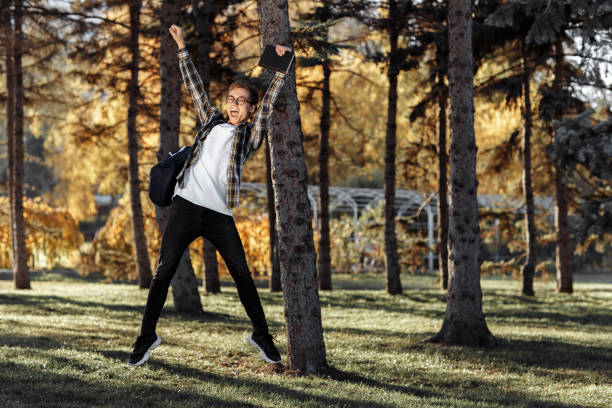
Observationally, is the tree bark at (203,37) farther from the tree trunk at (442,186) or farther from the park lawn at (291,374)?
the tree trunk at (442,186)

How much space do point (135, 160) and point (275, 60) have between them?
12714mm

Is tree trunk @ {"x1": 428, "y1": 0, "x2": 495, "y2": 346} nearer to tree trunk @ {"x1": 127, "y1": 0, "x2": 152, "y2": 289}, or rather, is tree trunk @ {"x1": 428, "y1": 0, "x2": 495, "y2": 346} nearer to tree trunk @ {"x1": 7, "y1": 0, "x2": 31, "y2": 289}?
tree trunk @ {"x1": 127, "y1": 0, "x2": 152, "y2": 289}

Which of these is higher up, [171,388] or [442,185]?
[442,185]

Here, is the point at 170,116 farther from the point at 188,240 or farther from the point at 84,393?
the point at 188,240

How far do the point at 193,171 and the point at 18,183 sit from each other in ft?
43.0

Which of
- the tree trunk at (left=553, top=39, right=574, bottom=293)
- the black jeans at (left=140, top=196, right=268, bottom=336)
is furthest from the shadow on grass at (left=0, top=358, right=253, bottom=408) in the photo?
the tree trunk at (left=553, top=39, right=574, bottom=293)

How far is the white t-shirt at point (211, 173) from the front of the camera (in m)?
4.88

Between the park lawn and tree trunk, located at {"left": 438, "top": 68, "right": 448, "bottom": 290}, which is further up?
tree trunk, located at {"left": 438, "top": 68, "right": 448, "bottom": 290}

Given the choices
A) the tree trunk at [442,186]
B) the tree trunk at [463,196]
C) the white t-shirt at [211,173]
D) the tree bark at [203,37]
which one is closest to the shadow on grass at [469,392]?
the tree trunk at [463,196]

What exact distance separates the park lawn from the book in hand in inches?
101

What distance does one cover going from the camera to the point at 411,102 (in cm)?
3322

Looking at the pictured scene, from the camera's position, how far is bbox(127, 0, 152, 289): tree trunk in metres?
17.0

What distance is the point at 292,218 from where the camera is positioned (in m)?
6.56

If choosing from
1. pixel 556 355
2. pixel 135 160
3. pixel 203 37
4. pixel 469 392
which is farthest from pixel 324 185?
pixel 469 392
